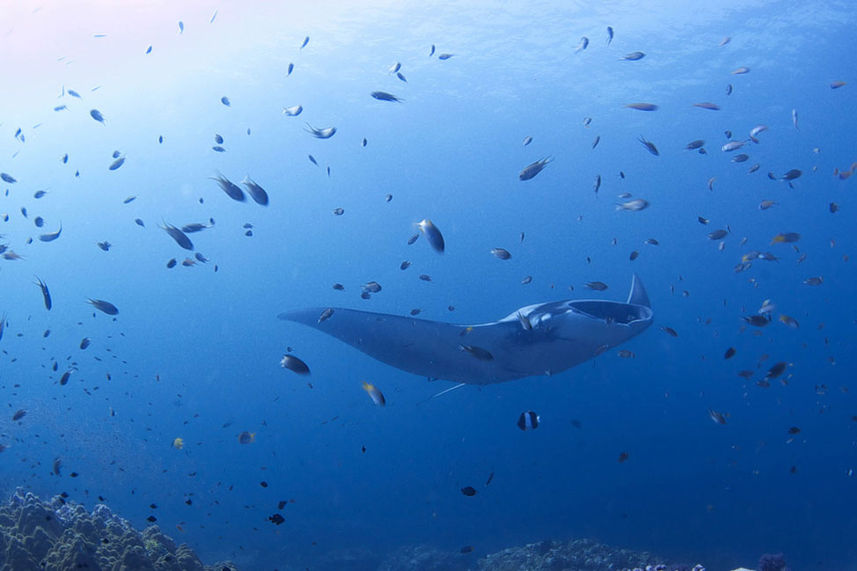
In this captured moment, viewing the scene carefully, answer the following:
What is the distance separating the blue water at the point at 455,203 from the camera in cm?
2370

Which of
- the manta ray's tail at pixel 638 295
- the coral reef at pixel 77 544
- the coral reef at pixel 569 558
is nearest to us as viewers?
the coral reef at pixel 77 544

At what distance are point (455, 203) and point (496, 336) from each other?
57280 millimetres

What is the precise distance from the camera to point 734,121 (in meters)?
36.3

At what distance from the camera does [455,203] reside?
208ft

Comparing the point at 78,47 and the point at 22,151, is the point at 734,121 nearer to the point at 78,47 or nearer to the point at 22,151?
the point at 78,47

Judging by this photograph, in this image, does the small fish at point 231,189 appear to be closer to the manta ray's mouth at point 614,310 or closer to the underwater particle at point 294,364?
the underwater particle at point 294,364

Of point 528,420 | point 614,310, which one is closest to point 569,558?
point 614,310

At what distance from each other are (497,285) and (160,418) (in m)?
68.6

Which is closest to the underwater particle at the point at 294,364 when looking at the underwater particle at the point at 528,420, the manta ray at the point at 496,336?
the manta ray at the point at 496,336

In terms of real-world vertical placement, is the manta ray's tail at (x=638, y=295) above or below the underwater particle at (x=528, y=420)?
below

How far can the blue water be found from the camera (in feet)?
77.8

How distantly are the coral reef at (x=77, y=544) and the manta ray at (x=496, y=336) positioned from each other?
10.5 ft

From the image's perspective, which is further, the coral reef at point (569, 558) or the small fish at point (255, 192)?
the coral reef at point (569, 558)

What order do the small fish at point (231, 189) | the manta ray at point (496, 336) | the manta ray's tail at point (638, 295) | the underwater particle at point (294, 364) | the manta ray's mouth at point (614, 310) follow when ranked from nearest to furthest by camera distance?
1. the underwater particle at point (294, 364)
2. the small fish at point (231, 189)
3. the manta ray at point (496, 336)
4. the manta ray's mouth at point (614, 310)
5. the manta ray's tail at point (638, 295)
